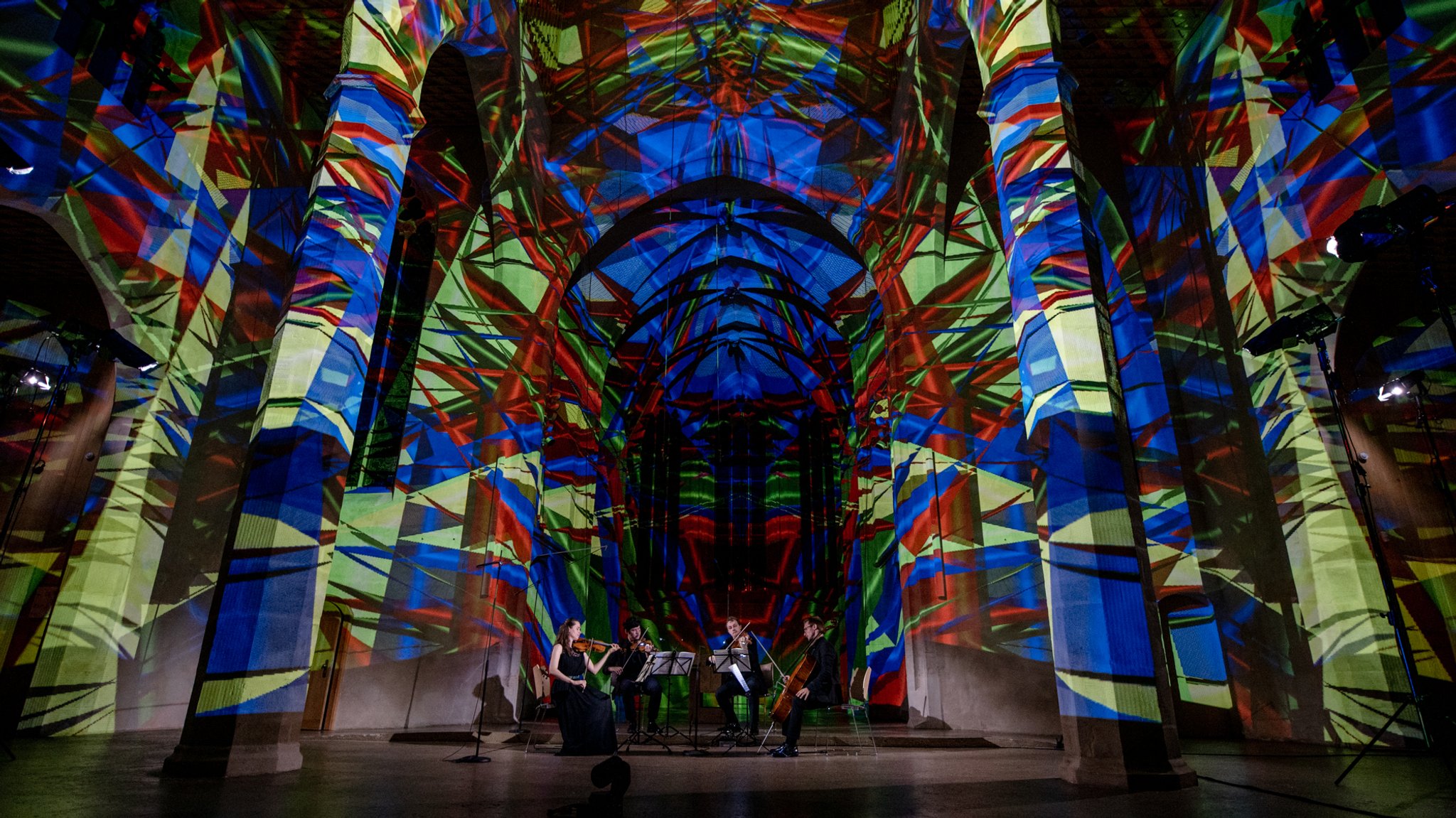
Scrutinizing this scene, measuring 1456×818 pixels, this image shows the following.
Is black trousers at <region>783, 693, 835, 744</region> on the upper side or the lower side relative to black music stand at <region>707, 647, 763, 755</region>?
lower

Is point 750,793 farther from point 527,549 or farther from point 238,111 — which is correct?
point 238,111

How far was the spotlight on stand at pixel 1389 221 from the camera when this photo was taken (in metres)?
4.35

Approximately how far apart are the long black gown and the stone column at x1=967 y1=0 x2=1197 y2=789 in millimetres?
3549

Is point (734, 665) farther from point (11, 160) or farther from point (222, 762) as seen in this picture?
point (11, 160)

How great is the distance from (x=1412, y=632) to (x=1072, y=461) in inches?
239

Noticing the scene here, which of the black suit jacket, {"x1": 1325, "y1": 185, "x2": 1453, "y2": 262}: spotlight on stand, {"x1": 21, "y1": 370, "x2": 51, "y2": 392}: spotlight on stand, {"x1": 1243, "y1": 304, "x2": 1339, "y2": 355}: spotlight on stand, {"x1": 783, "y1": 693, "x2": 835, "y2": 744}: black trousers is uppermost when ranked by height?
{"x1": 21, "y1": 370, "x2": 51, "y2": 392}: spotlight on stand

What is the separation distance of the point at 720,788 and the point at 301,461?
325 centimetres

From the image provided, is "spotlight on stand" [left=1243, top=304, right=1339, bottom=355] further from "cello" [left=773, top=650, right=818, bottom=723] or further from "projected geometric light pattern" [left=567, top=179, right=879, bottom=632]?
"projected geometric light pattern" [left=567, top=179, right=879, bottom=632]

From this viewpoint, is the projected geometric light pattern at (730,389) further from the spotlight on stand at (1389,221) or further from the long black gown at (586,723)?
the spotlight on stand at (1389,221)

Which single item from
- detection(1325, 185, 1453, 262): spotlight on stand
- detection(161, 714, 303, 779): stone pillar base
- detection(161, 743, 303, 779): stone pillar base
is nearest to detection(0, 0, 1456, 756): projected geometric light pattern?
detection(161, 714, 303, 779): stone pillar base

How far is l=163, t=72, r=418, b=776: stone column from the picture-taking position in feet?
15.0

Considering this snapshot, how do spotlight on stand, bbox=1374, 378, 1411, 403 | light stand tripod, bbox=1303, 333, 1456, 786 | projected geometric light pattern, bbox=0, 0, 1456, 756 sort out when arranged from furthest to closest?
spotlight on stand, bbox=1374, 378, 1411, 403
projected geometric light pattern, bbox=0, 0, 1456, 756
light stand tripod, bbox=1303, 333, 1456, 786

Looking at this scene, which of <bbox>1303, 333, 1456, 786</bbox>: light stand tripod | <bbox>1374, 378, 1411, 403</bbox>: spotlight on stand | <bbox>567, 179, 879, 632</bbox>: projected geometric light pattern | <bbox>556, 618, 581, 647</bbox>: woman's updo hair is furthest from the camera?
<bbox>567, 179, 879, 632</bbox>: projected geometric light pattern

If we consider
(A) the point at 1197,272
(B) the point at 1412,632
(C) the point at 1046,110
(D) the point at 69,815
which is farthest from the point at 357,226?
(B) the point at 1412,632
